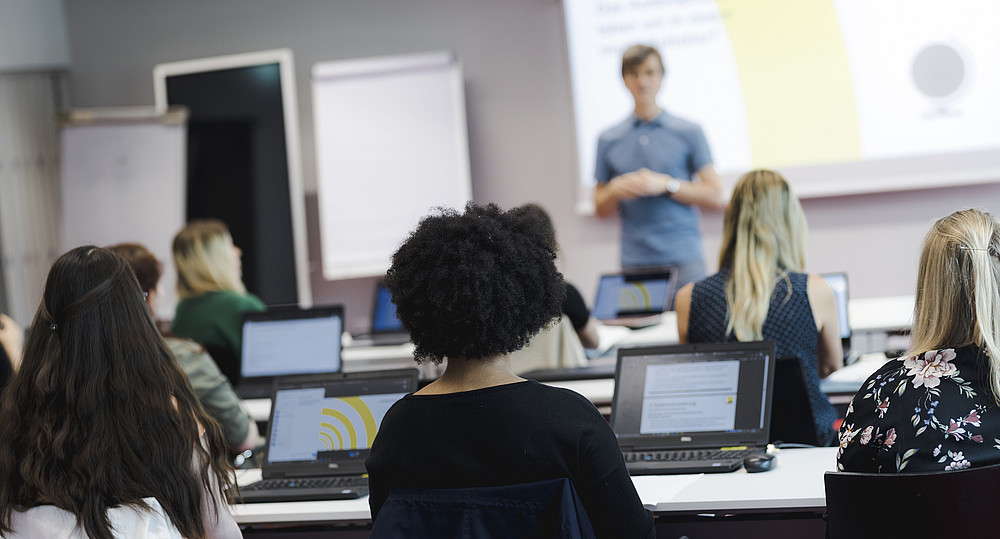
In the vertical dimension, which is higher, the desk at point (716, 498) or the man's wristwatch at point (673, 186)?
the man's wristwatch at point (673, 186)

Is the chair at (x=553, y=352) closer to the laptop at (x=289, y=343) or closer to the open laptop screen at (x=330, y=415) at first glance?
the laptop at (x=289, y=343)

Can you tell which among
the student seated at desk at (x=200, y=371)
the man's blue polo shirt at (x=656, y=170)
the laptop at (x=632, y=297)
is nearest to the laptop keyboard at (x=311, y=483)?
the student seated at desk at (x=200, y=371)

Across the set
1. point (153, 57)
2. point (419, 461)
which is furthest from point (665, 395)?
point (153, 57)

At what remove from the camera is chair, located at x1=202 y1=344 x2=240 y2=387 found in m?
3.81

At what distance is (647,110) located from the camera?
551cm

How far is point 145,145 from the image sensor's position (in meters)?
6.16

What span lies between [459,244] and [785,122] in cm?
440

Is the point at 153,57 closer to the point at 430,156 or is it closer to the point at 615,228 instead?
the point at 430,156

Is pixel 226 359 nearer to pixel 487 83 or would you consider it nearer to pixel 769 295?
pixel 769 295

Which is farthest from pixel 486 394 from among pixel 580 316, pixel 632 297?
pixel 632 297

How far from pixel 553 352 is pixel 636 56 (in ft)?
8.16

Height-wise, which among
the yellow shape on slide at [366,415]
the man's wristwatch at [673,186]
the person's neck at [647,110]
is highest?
the person's neck at [647,110]

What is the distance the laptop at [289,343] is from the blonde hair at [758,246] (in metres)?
1.53

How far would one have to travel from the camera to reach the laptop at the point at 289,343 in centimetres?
362
